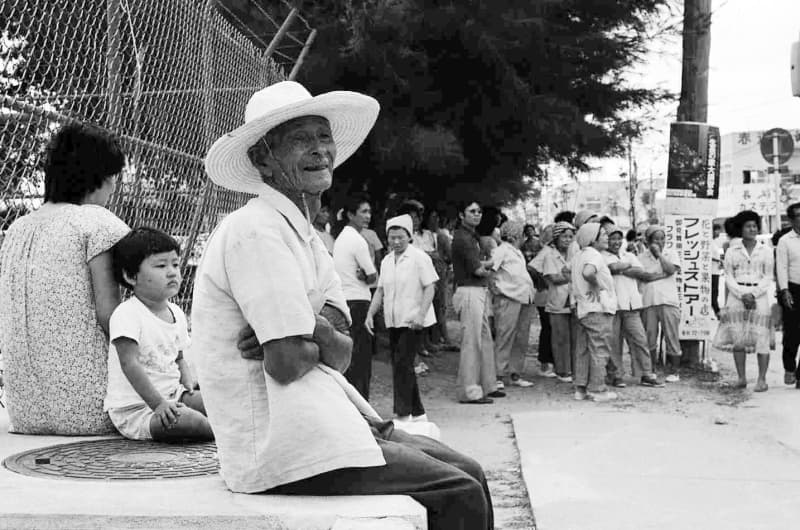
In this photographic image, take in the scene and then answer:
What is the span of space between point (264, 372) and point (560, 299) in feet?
25.3

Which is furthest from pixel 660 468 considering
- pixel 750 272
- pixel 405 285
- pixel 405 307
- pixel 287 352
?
pixel 287 352

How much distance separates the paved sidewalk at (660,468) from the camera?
16.4ft

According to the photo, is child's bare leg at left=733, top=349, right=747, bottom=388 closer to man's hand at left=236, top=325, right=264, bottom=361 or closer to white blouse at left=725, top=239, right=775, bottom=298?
white blouse at left=725, top=239, right=775, bottom=298

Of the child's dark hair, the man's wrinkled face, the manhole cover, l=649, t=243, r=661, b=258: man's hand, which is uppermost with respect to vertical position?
the man's wrinkled face

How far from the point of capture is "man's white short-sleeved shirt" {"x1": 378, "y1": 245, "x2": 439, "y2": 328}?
778 centimetres

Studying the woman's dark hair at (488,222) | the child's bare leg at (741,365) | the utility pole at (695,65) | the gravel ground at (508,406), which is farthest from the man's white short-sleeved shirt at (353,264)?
the utility pole at (695,65)

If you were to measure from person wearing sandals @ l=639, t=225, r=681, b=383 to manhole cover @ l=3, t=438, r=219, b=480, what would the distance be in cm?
748

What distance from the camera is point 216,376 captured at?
2592 millimetres

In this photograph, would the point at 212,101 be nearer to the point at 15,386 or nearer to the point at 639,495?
the point at 15,386

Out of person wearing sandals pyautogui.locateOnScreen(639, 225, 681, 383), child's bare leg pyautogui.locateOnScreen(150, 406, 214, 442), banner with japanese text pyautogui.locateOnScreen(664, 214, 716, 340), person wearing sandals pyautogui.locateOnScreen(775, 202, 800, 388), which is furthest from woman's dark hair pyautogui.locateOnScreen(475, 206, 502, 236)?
child's bare leg pyautogui.locateOnScreen(150, 406, 214, 442)

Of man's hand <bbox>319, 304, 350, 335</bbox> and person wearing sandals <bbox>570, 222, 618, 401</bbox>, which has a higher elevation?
man's hand <bbox>319, 304, 350, 335</bbox>

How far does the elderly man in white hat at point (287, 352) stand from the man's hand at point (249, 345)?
0.01m

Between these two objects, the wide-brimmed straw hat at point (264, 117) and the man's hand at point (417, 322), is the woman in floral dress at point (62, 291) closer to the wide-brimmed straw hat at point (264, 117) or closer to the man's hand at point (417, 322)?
the wide-brimmed straw hat at point (264, 117)

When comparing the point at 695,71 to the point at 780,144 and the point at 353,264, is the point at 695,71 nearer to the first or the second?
the point at 780,144
